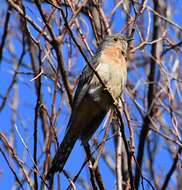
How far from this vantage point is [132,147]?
4.00 meters

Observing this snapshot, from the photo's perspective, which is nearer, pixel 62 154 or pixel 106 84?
pixel 62 154

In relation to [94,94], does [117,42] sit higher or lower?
higher

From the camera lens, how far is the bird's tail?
4.26 metres

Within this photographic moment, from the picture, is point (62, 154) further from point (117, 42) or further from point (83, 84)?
point (117, 42)

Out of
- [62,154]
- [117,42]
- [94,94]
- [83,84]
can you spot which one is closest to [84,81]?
[83,84]

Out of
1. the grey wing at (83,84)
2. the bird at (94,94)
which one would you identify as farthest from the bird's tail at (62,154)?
the grey wing at (83,84)

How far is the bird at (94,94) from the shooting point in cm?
505

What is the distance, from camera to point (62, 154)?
463 centimetres

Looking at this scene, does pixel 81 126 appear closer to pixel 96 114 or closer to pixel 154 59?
pixel 96 114

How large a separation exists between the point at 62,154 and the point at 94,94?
75 centimetres

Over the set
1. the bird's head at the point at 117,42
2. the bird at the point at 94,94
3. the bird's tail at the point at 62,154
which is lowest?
the bird's tail at the point at 62,154

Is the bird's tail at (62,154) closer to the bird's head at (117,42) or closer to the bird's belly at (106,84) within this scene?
the bird's belly at (106,84)

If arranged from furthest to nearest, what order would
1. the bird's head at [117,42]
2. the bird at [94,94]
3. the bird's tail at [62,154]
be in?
the bird's head at [117,42] < the bird at [94,94] < the bird's tail at [62,154]

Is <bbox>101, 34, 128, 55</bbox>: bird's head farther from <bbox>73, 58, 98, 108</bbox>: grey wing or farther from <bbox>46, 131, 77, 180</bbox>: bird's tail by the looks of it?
<bbox>46, 131, 77, 180</bbox>: bird's tail
